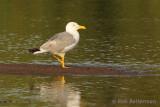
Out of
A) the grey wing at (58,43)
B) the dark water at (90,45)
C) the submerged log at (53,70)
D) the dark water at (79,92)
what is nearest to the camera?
the dark water at (79,92)

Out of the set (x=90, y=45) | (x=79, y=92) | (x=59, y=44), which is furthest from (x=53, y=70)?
(x=90, y=45)

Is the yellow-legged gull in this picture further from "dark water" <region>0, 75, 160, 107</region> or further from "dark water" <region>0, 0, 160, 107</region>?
"dark water" <region>0, 0, 160, 107</region>

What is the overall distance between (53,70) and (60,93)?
136 inches

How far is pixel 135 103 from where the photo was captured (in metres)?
18.5

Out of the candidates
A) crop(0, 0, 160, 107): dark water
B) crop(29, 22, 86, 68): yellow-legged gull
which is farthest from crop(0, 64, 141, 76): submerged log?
crop(0, 0, 160, 107): dark water

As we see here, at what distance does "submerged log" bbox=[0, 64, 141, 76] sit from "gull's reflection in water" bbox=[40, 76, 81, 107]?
1.10 m

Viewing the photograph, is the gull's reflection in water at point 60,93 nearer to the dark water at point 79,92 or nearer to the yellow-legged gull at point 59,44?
the dark water at point 79,92

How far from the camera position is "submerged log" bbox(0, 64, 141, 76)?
22750 mm

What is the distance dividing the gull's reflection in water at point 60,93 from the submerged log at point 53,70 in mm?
1102

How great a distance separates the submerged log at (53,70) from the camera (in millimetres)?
22750

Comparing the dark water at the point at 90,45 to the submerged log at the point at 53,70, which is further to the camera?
the submerged log at the point at 53,70

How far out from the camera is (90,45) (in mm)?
29203

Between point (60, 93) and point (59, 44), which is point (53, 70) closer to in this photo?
point (59, 44)

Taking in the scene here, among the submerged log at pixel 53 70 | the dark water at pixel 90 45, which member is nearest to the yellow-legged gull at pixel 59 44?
the submerged log at pixel 53 70
